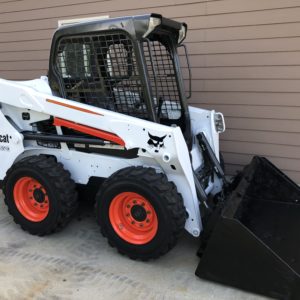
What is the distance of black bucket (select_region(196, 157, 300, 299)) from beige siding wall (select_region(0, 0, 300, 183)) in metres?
1.03

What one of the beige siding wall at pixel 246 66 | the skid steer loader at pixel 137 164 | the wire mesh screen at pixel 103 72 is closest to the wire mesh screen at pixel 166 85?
the skid steer loader at pixel 137 164

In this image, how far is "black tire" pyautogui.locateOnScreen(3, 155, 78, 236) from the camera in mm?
3244

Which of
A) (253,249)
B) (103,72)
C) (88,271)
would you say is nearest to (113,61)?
(103,72)

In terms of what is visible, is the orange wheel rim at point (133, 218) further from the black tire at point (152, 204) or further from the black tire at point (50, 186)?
the black tire at point (50, 186)

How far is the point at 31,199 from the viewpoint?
3.50 m

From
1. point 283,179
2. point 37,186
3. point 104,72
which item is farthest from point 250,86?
point 37,186

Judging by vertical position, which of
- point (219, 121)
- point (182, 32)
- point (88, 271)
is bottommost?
point (88, 271)

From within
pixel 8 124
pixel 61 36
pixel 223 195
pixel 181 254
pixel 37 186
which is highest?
pixel 61 36

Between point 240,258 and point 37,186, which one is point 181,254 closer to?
point 240,258

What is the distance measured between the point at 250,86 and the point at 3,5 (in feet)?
12.2

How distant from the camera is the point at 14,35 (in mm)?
5645

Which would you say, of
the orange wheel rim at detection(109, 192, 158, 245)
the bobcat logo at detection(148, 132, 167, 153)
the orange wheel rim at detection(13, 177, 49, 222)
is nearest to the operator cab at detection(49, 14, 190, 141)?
the bobcat logo at detection(148, 132, 167, 153)

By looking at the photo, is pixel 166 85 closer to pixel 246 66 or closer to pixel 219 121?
pixel 219 121

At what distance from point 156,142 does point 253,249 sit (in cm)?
101
